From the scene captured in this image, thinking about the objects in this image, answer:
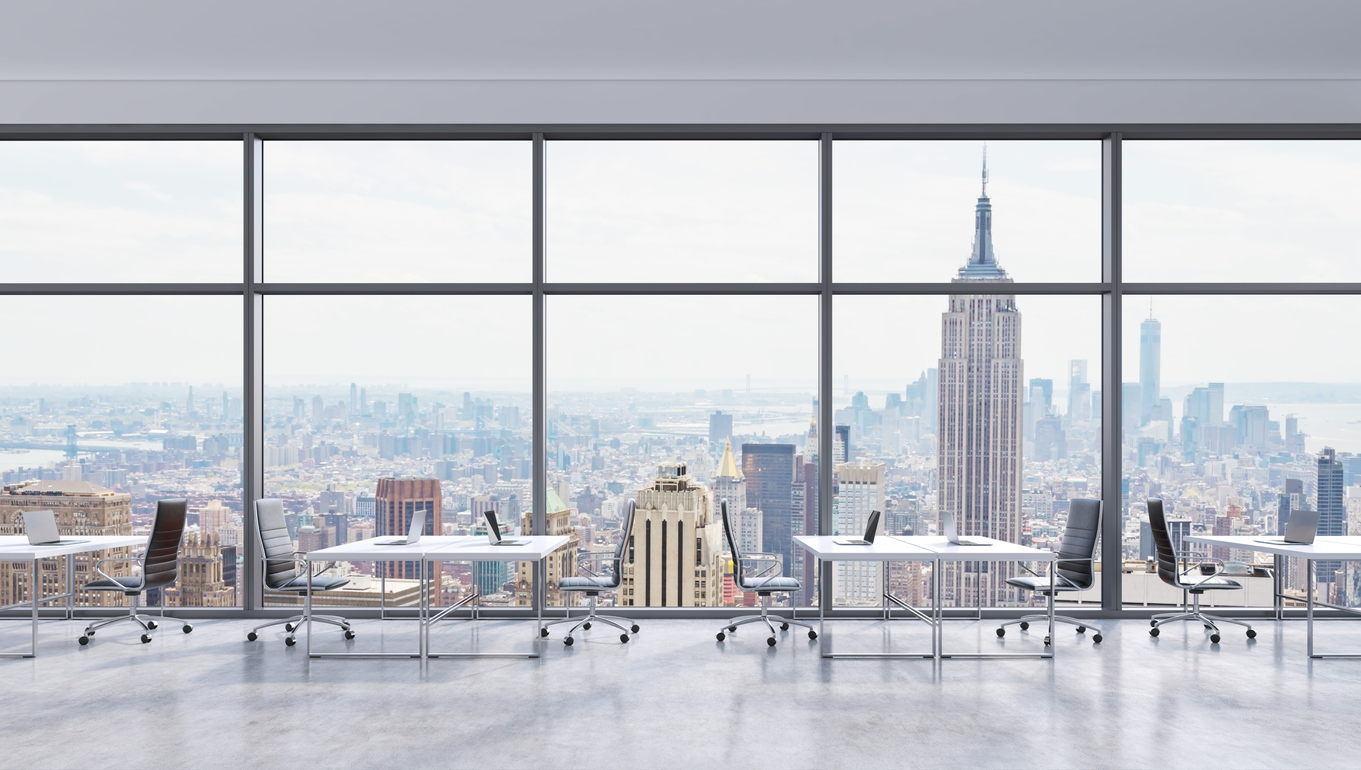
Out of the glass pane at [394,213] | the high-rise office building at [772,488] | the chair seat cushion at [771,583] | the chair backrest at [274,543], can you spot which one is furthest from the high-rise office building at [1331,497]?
the chair backrest at [274,543]

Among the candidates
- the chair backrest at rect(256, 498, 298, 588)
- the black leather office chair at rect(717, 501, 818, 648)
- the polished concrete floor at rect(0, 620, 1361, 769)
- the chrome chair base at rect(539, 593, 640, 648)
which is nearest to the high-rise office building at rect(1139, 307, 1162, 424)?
the polished concrete floor at rect(0, 620, 1361, 769)

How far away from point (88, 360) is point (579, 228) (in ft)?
14.4

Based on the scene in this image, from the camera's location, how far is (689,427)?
7477 mm

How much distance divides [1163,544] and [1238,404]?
1664 mm

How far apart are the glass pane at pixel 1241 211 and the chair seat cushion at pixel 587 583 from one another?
507 cm

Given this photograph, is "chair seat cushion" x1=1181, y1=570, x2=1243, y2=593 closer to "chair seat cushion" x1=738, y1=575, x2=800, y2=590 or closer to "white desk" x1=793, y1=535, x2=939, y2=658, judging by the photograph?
"white desk" x1=793, y1=535, x2=939, y2=658

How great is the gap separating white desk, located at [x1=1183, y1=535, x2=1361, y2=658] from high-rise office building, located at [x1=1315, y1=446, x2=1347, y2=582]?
1.76 feet

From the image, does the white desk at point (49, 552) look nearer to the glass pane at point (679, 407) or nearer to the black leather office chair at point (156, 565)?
the black leather office chair at point (156, 565)

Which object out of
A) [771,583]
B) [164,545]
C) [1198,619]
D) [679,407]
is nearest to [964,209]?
[679,407]

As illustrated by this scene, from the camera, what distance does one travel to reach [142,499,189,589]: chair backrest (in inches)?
255

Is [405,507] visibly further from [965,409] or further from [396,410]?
[965,409]

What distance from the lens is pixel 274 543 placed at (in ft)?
21.5
